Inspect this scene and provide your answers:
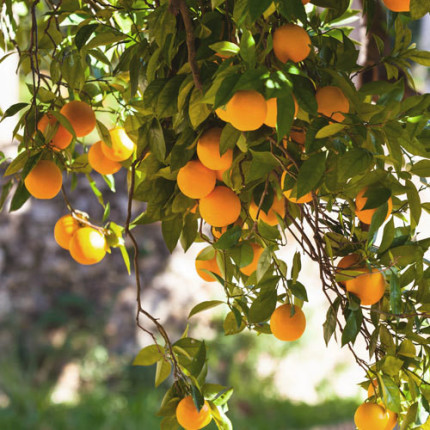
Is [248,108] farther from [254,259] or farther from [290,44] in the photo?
[254,259]

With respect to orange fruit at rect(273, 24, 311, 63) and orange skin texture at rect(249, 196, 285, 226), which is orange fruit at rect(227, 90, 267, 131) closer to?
orange fruit at rect(273, 24, 311, 63)

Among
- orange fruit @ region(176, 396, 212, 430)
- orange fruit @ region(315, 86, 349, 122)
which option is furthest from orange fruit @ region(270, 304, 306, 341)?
orange fruit @ region(315, 86, 349, 122)

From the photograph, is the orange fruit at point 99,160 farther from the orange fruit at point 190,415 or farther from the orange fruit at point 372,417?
the orange fruit at point 372,417

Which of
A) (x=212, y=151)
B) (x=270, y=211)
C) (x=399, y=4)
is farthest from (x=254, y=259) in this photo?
(x=399, y=4)

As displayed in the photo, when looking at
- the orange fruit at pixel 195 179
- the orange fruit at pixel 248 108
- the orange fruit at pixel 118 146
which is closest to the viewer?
the orange fruit at pixel 248 108

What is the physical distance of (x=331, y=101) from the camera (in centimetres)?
46

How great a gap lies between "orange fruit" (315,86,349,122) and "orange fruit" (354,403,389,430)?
0.28 metres

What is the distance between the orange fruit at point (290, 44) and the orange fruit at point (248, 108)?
0.18 ft

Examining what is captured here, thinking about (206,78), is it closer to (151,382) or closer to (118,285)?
(151,382)

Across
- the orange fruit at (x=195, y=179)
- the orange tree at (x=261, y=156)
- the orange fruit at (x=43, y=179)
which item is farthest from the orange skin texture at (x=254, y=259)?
the orange fruit at (x=43, y=179)

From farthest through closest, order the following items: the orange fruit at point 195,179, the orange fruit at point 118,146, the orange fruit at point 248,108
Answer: the orange fruit at point 118,146
the orange fruit at point 195,179
the orange fruit at point 248,108

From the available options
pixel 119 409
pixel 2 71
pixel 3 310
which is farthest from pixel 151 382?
pixel 2 71

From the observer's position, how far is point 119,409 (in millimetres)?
2520

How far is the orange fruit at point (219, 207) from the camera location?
54cm
